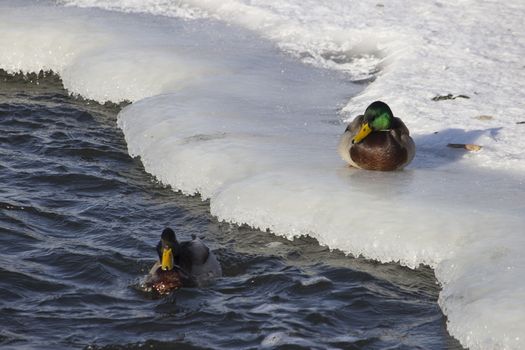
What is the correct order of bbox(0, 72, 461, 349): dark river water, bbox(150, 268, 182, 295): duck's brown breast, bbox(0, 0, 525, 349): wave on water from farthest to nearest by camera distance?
1. bbox(0, 0, 525, 349): wave on water
2. bbox(150, 268, 182, 295): duck's brown breast
3. bbox(0, 72, 461, 349): dark river water

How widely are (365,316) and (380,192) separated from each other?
5.22 ft

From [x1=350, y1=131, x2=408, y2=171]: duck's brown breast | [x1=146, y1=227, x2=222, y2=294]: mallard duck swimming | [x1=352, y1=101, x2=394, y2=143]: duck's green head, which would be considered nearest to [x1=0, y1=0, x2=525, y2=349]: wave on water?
[x1=350, y1=131, x2=408, y2=171]: duck's brown breast

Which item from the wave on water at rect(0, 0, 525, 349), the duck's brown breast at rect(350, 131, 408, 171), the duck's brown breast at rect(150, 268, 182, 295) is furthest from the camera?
the duck's brown breast at rect(350, 131, 408, 171)

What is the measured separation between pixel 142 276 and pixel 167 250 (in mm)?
421

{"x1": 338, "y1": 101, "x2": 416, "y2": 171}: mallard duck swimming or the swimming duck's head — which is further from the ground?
{"x1": 338, "y1": 101, "x2": 416, "y2": 171}: mallard duck swimming

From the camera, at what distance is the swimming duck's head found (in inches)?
288

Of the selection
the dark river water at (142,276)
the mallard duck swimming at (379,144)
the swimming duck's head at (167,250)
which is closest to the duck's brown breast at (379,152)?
the mallard duck swimming at (379,144)

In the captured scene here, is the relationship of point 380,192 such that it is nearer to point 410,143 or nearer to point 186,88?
point 410,143

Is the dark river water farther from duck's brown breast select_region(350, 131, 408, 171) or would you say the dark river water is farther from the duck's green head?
the duck's green head

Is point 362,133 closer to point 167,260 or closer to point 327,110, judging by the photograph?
point 327,110

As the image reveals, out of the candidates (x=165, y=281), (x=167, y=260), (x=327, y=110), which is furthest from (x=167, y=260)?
(x=327, y=110)

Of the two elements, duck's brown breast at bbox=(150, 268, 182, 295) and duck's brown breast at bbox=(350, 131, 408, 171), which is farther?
duck's brown breast at bbox=(350, 131, 408, 171)

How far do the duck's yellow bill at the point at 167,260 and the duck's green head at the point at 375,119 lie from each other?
6.90ft

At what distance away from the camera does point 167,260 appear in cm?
732
